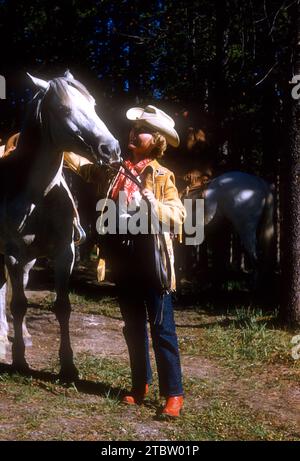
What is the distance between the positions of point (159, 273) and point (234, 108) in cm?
1162

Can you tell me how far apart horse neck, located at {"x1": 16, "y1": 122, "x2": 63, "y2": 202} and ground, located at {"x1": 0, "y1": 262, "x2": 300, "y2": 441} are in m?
1.74

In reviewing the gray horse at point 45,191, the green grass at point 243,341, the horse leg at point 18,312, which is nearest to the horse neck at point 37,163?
the gray horse at point 45,191

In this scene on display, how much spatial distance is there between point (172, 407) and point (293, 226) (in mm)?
4093

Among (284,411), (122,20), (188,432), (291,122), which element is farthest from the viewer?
(122,20)

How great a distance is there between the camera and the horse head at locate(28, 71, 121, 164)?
4508mm

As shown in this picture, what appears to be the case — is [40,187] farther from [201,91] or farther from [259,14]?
[201,91]

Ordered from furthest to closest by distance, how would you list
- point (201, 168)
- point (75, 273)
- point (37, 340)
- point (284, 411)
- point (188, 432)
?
1. point (75, 273)
2. point (201, 168)
3. point (37, 340)
4. point (284, 411)
5. point (188, 432)

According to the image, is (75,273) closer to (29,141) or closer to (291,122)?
(291,122)

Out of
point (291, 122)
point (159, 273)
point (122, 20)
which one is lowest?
point (159, 273)

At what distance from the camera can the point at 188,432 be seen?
4316 mm

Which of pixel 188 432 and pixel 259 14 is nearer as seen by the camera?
pixel 188 432

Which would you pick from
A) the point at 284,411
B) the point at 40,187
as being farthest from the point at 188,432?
the point at 40,187

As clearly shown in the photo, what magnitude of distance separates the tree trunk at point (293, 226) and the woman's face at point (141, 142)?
4011 mm

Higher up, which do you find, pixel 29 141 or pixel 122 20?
pixel 122 20
